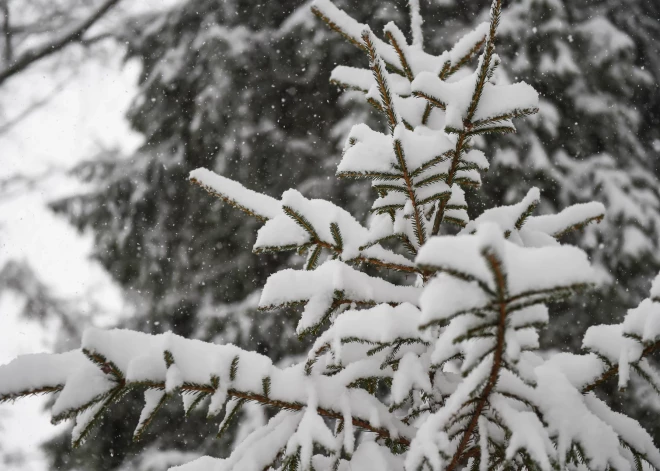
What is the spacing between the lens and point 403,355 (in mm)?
817

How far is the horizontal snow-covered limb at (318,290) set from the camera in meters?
0.80

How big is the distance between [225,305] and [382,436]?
2427 millimetres

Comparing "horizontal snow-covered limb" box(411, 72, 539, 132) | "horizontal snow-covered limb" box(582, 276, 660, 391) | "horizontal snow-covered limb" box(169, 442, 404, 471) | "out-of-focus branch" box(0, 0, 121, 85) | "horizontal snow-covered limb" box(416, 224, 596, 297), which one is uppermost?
"out-of-focus branch" box(0, 0, 121, 85)

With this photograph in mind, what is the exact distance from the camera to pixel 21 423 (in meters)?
5.78

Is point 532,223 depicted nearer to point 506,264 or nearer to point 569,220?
point 569,220

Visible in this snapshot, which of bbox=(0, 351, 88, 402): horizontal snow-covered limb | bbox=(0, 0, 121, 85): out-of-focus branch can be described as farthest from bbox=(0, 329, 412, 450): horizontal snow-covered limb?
bbox=(0, 0, 121, 85): out-of-focus branch

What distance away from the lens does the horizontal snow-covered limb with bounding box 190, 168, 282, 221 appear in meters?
0.91

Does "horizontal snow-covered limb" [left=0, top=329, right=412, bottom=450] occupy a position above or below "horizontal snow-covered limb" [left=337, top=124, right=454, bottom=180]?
below

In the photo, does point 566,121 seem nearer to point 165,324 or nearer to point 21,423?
point 165,324

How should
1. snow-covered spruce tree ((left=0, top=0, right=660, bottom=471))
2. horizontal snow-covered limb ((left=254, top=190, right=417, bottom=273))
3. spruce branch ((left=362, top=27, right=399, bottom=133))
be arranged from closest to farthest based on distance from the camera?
snow-covered spruce tree ((left=0, top=0, right=660, bottom=471)) < spruce branch ((left=362, top=27, right=399, bottom=133)) < horizontal snow-covered limb ((left=254, top=190, right=417, bottom=273))

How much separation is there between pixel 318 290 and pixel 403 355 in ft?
0.64

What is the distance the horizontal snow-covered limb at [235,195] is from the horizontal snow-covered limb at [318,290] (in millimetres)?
161

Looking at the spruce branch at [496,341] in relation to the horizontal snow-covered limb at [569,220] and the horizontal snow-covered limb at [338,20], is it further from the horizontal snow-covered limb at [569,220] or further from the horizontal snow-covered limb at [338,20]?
the horizontal snow-covered limb at [338,20]

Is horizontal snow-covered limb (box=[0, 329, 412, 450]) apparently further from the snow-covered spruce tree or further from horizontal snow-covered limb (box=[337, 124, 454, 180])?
horizontal snow-covered limb (box=[337, 124, 454, 180])
